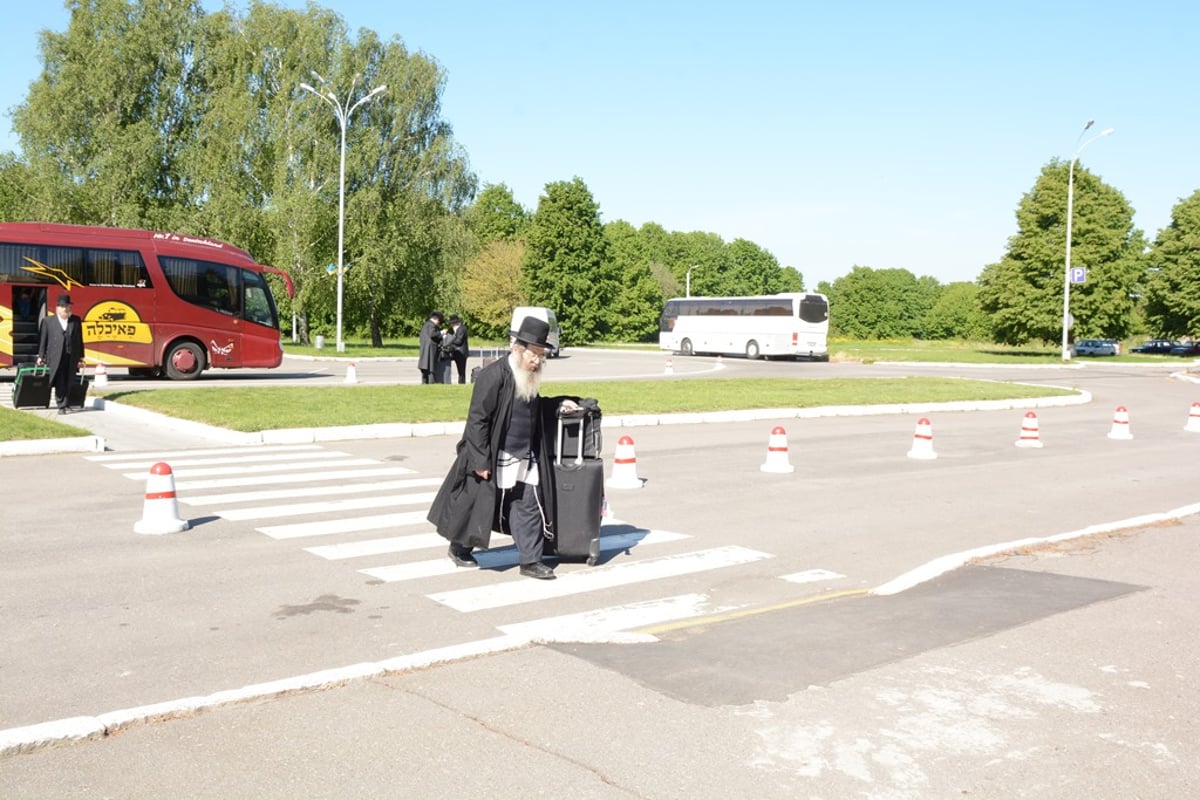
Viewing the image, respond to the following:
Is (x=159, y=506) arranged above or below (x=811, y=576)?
above

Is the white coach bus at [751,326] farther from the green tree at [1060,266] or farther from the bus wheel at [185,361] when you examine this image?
the bus wheel at [185,361]

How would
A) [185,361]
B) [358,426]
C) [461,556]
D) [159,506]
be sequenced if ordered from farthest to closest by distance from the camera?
[185,361] → [358,426] → [159,506] → [461,556]

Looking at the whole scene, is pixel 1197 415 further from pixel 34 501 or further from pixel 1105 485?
pixel 34 501

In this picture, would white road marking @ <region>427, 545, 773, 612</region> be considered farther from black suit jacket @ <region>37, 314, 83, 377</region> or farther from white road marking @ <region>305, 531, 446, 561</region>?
black suit jacket @ <region>37, 314, 83, 377</region>

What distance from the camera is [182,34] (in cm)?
5228

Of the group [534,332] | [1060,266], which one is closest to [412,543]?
[534,332]

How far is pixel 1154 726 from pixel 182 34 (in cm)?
5577

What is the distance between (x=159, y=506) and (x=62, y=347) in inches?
402

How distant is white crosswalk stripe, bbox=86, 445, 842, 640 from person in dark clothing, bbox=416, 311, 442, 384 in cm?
963

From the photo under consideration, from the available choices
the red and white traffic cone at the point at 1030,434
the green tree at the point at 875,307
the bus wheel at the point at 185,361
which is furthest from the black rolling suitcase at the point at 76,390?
the green tree at the point at 875,307

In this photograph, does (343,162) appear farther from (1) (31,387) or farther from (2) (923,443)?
(2) (923,443)

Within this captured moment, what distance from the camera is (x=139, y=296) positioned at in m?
27.5

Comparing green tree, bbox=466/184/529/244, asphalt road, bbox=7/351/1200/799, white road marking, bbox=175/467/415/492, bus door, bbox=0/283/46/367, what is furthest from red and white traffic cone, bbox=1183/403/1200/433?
green tree, bbox=466/184/529/244

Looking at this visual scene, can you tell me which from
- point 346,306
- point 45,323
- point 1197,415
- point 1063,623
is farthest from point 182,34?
point 1063,623
